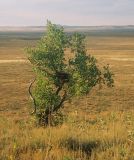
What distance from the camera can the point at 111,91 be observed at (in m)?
50.6

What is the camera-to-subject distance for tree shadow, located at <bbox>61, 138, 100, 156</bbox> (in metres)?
8.06

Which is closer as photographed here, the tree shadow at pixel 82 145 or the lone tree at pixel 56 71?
the tree shadow at pixel 82 145

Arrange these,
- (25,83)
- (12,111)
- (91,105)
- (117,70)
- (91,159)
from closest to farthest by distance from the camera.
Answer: (91,159), (12,111), (91,105), (25,83), (117,70)

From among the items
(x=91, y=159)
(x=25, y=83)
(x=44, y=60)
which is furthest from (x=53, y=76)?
(x=25, y=83)

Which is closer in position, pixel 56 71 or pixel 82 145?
pixel 82 145

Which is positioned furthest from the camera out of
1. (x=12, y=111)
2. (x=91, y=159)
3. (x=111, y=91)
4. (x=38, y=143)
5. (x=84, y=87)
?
(x=111, y=91)

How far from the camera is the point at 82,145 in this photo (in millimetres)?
8414

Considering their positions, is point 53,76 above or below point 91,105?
above

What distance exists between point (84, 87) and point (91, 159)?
Answer: 1294 centimetres

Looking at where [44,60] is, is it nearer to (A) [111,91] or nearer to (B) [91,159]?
(B) [91,159]

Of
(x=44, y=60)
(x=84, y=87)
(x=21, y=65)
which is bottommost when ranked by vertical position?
(x=21, y=65)

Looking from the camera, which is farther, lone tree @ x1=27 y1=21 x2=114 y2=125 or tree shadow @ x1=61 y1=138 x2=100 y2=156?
lone tree @ x1=27 y1=21 x2=114 y2=125

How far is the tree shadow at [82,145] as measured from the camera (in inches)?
317

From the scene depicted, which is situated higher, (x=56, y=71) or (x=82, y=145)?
(x=82, y=145)
